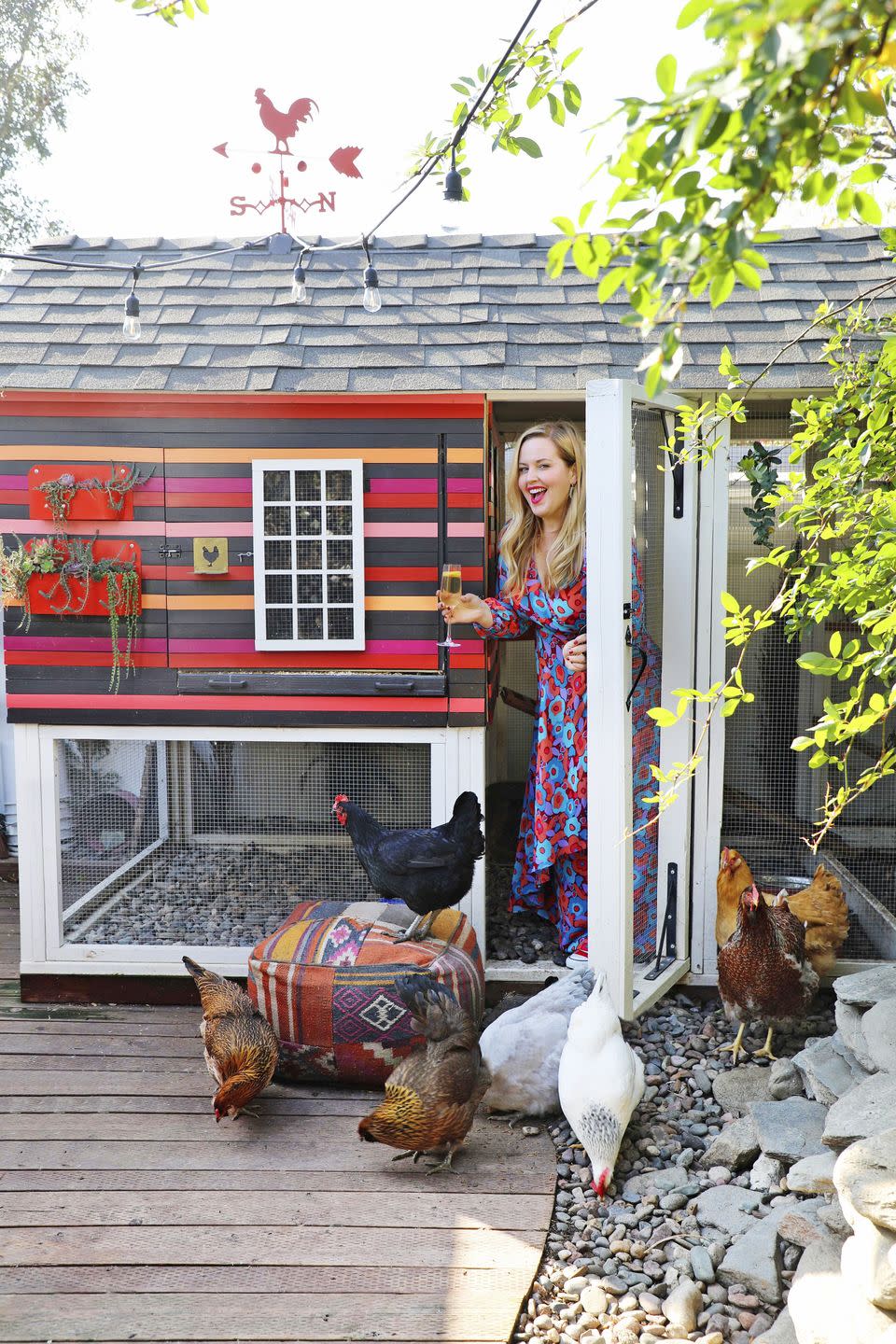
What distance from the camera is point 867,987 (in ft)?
12.7

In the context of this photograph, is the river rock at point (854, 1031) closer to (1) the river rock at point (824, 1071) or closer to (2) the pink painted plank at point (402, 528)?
(1) the river rock at point (824, 1071)

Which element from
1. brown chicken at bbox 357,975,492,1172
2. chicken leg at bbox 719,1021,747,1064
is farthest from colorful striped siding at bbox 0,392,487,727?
chicken leg at bbox 719,1021,747,1064

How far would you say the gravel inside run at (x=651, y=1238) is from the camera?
114 inches

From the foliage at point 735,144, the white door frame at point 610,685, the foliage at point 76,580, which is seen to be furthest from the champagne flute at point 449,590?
the foliage at point 735,144

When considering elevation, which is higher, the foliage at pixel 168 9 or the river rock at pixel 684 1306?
the foliage at pixel 168 9

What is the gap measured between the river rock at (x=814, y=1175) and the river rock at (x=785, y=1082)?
0.65 meters

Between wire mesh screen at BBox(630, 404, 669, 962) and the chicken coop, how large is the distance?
0.02 meters

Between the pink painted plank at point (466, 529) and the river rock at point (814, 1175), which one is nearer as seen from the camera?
the river rock at point (814, 1175)

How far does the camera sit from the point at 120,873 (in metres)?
4.84

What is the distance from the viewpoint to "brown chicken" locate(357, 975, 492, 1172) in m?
3.52

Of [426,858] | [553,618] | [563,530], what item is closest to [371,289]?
[563,530]

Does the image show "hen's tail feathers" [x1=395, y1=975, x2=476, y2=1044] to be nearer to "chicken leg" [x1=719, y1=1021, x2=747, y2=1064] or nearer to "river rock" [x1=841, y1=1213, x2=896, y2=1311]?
"chicken leg" [x1=719, y1=1021, x2=747, y2=1064]

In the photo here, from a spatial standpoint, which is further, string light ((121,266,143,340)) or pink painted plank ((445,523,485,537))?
pink painted plank ((445,523,485,537))

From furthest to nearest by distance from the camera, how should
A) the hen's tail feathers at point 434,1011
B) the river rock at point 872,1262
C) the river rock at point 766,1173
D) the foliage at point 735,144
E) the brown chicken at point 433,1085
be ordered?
the hen's tail feathers at point 434,1011
the brown chicken at point 433,1085
the river rock at point 766,1173
the river rock at point 872,1262
the foliage at point 735,144
